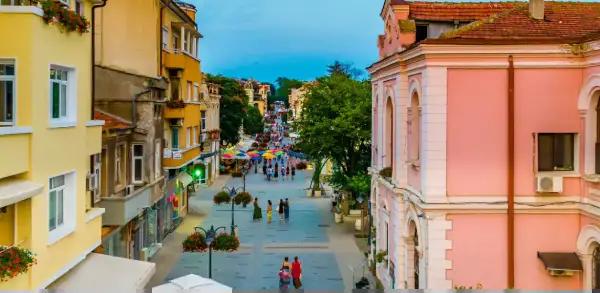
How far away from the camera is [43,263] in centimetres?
1168

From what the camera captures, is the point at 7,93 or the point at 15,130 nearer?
the point at 15,130

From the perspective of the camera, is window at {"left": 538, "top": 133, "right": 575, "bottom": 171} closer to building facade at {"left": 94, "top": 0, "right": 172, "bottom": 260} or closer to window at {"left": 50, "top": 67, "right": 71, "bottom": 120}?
window at {"left": 50, "top": 67, "right": 71, "bottom": 120}

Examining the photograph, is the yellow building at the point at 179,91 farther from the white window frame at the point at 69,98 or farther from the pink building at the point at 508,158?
the pink building at the point at 508,158

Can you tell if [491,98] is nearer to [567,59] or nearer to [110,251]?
[567,59]

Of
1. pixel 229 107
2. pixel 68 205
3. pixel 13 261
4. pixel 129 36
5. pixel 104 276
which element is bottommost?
pixel 104 276

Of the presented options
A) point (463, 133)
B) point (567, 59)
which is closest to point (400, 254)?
Result: point (463, 133)

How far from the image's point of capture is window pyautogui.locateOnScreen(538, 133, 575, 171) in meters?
15.0

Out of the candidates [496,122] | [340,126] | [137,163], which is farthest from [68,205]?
[340,126]

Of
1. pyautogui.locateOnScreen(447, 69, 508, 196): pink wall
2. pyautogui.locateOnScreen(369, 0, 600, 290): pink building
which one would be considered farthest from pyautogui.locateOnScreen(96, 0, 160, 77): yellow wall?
pyautogui.locateOnScreen(447, 69, 508, 196): pink wall

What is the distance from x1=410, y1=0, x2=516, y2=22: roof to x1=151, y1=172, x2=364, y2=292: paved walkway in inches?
362

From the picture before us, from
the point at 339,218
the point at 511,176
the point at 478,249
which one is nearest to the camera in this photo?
the point at 511,176

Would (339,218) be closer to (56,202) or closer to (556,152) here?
(556,152)

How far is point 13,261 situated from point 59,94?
3682 millimetres

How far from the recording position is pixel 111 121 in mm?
Result: 21141
